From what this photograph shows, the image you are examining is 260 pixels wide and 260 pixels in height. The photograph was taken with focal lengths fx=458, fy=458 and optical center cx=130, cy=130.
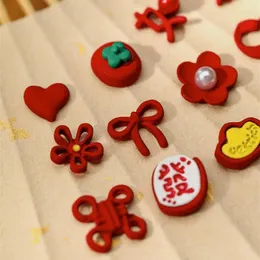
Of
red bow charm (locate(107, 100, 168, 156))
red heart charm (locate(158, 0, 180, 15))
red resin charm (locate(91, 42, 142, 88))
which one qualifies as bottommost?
red bow charm (locate(107, 100, 168, 156))

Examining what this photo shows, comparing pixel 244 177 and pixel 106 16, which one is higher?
pixel 106 16

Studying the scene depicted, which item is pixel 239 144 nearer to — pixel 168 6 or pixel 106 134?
pixel 106 134

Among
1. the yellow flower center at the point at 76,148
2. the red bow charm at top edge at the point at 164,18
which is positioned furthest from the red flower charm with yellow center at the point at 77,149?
the red bow charm at top edge at the point at 164,18

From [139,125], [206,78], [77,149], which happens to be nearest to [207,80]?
[206,78]

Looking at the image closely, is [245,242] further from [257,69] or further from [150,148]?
[257,69]

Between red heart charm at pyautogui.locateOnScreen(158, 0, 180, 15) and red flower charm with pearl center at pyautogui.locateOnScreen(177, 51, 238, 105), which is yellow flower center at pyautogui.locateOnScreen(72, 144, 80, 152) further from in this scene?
red heart charm at pyautogui.locateOnScreen(158, 0, 180, 15)

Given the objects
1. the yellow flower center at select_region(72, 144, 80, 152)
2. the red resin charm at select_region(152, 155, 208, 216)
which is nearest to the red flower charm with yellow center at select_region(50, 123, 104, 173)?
the yellow flower center at select_region(72, 144, 80, 152)

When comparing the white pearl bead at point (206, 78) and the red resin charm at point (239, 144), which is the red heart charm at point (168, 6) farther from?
the red resin charm at point (239, 144)

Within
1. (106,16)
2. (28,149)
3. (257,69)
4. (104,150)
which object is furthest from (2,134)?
(257,69)
